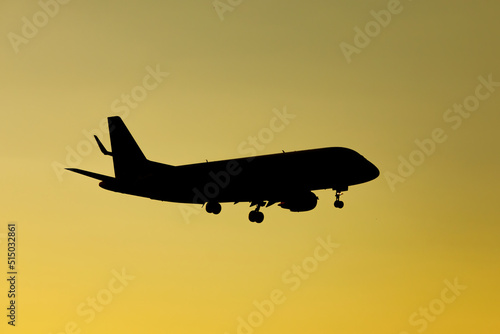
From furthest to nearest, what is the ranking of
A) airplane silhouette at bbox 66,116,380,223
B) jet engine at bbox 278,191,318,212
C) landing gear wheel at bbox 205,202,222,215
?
landing gear wheel at bbox 205,202,222,215, jet engine at bbox 278,191,318,212, airplane silhouette at bbox 66,116,380,223

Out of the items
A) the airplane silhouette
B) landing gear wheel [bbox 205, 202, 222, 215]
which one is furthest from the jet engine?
landing gear wheel [bbox 205, 202, 222, 215]

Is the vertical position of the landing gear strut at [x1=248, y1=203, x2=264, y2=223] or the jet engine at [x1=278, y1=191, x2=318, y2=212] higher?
the jet engine at [x1=278, y1=191, x2=318, y2=212]

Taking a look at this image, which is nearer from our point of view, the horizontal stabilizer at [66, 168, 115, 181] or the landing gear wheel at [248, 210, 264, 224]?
the horizontal stabilizer at [66, 168, 115, 181]

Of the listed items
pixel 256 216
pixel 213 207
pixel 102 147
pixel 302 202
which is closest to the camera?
pixel 302 202

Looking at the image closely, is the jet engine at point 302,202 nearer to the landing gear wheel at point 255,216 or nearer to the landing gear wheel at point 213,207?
the landing gear wheel at point 255,216

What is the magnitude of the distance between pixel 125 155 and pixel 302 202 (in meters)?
21.2

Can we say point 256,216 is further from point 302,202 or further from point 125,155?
point 125,155

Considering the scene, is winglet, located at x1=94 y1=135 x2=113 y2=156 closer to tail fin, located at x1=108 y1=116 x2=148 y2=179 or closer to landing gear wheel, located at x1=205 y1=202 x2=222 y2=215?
tail fin, located at x1=108 y1=116 x2=148 y2=179

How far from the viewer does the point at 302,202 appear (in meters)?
86.8

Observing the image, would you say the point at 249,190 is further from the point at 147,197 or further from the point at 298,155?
the point at 147,197

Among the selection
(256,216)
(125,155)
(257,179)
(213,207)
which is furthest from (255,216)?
(125,155)

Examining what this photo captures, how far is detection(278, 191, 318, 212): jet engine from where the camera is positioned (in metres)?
86.1

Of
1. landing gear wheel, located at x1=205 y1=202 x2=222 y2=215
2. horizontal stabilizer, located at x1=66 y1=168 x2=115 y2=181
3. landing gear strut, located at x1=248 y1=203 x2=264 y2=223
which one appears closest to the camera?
horizontal stabilizer, located at x1=66 y1=168 x2=115 y2=181

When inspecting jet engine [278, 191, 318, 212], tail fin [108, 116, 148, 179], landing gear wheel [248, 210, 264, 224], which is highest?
tail fin [108, 116, 148, 179]
